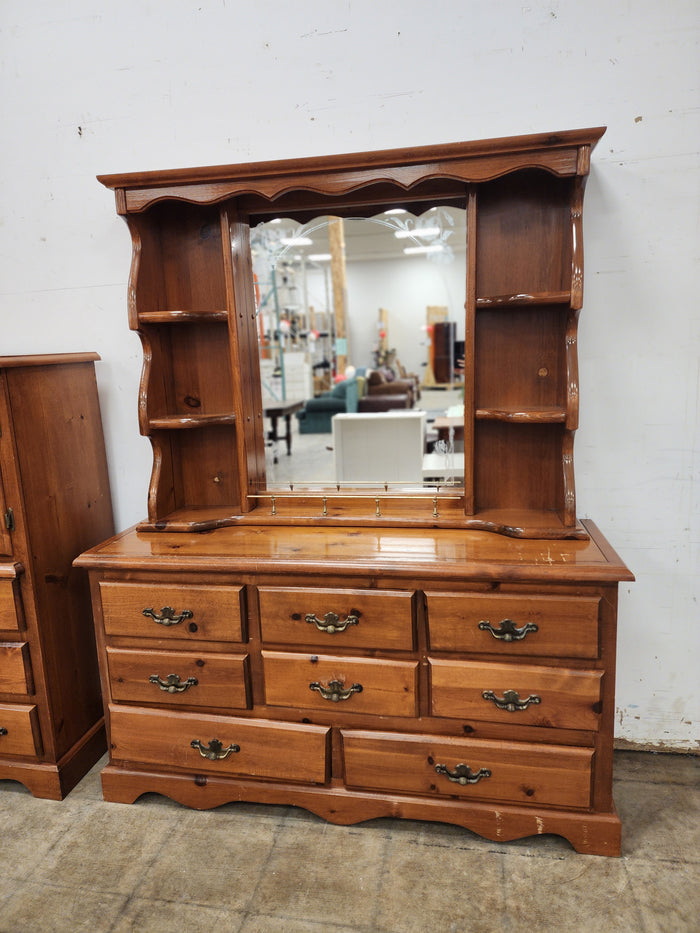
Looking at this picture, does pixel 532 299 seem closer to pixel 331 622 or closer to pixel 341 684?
pixel 331 622

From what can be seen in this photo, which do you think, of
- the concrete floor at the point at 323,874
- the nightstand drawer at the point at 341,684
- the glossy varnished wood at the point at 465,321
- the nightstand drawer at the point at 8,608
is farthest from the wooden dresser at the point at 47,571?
the nightstand drawer at the point at 341,684

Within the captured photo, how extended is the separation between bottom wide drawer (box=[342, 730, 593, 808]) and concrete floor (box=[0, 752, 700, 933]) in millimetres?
169

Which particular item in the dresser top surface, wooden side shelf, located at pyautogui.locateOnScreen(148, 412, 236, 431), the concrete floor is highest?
wooden side shelf, located at pyautogui.locateOnScreen(148, 412, 236, 431)

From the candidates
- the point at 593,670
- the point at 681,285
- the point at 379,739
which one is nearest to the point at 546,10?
the point at 681,285

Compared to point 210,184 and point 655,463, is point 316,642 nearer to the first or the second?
point 655,463

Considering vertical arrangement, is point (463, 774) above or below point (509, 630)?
below

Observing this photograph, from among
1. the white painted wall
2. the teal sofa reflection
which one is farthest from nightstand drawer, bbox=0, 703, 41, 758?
the teal sofa reflection

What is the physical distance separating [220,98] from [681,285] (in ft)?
5.42

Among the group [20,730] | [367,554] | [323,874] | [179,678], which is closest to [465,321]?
[367,554]

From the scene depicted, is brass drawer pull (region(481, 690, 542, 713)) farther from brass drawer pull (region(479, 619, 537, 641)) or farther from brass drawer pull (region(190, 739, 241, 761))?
brass drawer pull (region(190, 739, 241, 761))

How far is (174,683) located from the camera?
1.99 m

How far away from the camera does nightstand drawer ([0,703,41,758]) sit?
6.98 feet

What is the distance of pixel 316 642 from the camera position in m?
1.88

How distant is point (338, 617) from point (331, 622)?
2cm
